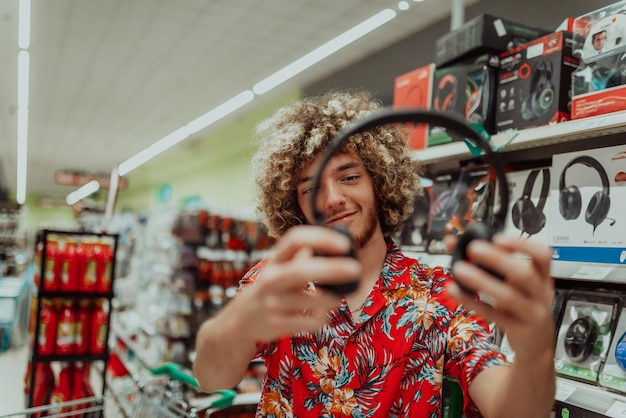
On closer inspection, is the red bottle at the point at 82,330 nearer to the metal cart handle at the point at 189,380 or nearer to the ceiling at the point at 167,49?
the metal cart handle at the point at 189,380

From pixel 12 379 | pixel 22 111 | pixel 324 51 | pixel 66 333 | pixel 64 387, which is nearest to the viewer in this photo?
pixel 64 387

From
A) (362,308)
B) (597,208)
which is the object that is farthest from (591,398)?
(362,308)

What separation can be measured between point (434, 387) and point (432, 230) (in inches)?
50.3

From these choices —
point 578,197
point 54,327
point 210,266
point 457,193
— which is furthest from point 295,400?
point 210,266

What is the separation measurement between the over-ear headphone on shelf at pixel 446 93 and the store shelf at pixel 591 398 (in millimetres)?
1335

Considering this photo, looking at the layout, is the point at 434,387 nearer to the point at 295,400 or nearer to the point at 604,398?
the point at 295,400

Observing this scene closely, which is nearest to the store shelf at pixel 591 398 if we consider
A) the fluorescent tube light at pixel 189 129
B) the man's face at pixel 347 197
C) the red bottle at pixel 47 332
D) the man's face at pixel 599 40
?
the man's face at pixel 347 197

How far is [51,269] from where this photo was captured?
3.67 m

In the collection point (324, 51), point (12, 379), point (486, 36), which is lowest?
point (12, 379)

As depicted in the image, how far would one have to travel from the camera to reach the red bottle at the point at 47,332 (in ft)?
11.6

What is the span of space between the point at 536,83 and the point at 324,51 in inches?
176

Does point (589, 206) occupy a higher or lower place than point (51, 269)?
higher

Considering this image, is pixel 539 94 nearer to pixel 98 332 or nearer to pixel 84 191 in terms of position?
pixel 98 332

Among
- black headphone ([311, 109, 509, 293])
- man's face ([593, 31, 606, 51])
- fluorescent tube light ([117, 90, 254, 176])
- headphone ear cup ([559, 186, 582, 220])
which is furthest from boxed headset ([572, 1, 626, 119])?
fluorescent tube light ([117, 90, 254, 176])
